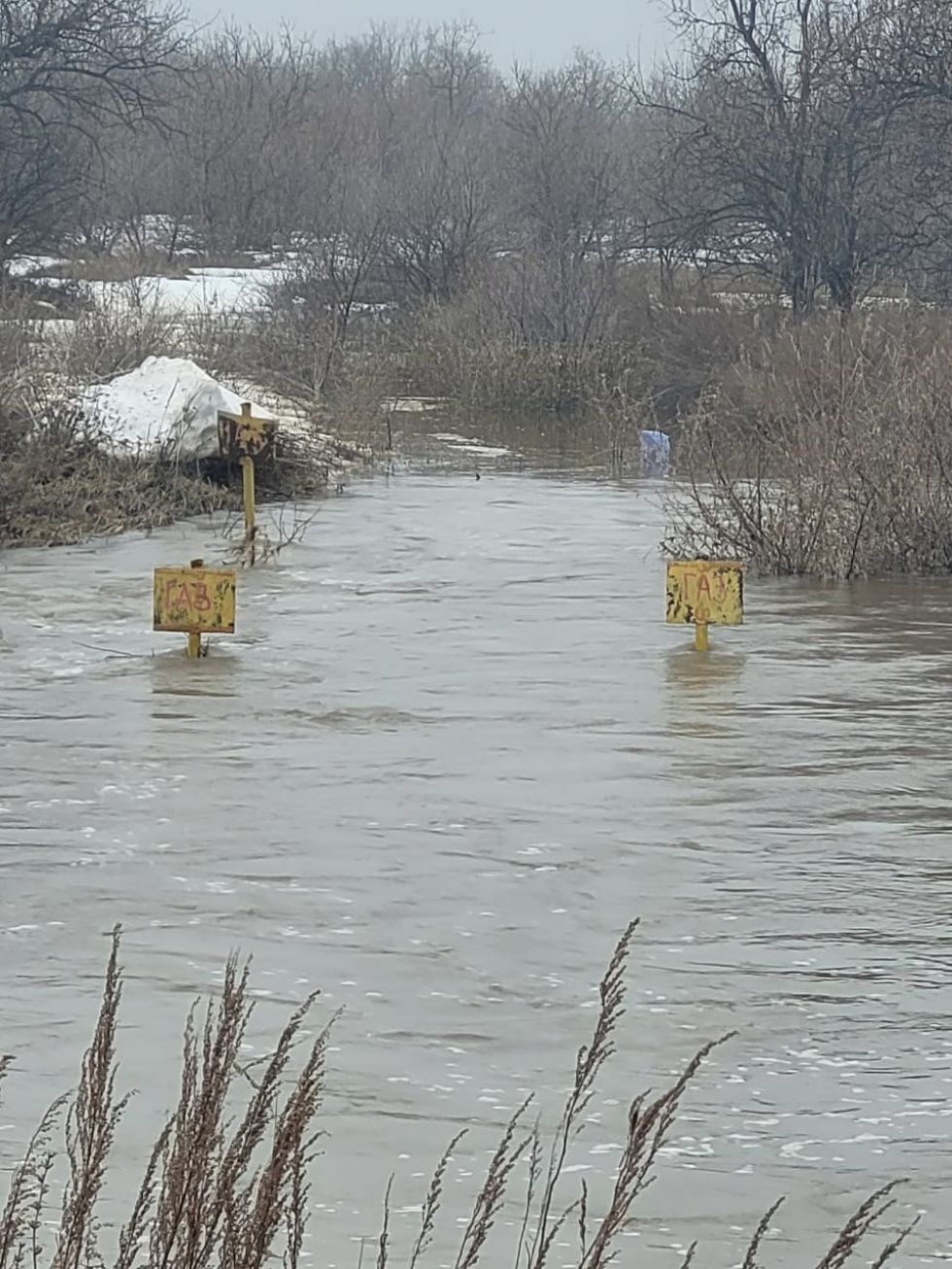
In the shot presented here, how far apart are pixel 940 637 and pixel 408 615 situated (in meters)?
3.47

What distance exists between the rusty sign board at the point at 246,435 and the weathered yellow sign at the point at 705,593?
201 inches

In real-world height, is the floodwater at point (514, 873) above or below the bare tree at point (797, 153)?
below

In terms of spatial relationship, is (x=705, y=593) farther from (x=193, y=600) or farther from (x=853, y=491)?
(x=853, y=491)

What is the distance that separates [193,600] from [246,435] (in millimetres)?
4810

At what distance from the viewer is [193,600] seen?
40.4 feet

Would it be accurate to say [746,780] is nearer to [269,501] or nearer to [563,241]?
[269,501]

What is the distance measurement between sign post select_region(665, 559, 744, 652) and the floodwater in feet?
0.98

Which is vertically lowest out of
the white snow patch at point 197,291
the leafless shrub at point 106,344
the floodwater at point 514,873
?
the floodwater at point 514,873

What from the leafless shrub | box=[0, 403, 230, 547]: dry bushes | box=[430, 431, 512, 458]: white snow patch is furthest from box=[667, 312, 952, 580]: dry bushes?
box=[430, 431, 512, 458]: white snow patch

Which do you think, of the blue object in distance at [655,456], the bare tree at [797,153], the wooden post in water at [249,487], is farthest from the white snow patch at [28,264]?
the wooden post in water at [249,487]

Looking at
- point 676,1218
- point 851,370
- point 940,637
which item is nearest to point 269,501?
point 851,370

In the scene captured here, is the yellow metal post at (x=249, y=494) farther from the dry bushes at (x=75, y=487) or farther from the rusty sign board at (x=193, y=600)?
the rusty sign board at (x=193, y=600)

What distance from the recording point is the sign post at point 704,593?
41.0 feet

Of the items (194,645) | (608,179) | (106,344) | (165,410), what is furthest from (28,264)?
(194,645)
